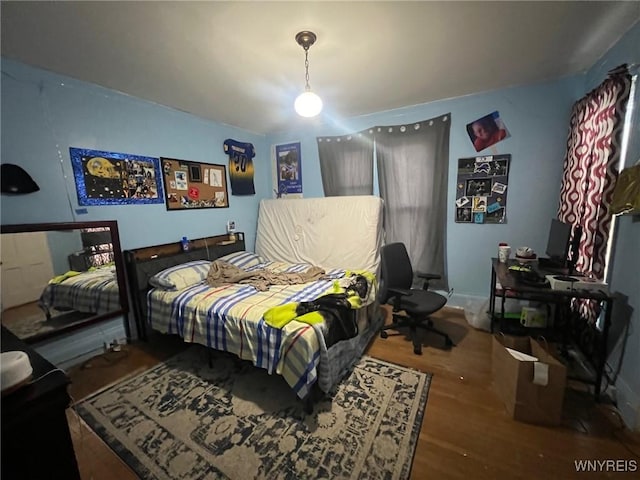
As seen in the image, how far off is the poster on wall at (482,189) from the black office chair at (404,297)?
101 cm

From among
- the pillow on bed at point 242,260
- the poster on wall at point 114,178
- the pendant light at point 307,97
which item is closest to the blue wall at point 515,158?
the pendant light at point 307,97

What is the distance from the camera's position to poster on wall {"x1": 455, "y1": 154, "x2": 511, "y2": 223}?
2.80 metres

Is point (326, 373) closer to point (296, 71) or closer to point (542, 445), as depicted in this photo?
point (542, 445)

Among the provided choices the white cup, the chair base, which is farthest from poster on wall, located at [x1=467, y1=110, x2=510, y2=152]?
the chair base

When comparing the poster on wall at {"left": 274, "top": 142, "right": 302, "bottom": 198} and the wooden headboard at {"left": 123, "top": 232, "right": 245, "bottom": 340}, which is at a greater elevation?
the poster on wall at {"left": 274, "top": 142, "right": 302, "bottom": 198}

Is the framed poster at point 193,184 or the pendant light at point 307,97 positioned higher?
the pendant light at point 307,97

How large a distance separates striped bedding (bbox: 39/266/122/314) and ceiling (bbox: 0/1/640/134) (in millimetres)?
1731

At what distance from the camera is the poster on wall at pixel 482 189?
110 inches

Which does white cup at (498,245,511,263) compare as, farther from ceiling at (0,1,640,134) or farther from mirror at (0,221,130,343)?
mirror at (0,221,130,343)

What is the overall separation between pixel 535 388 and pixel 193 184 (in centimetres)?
361

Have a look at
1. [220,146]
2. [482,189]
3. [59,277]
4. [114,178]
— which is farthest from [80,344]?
[482,189]

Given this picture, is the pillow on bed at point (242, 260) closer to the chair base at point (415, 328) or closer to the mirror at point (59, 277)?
the mirror at point (59, 277)

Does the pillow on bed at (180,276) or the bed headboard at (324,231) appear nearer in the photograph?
the pillow on bed at (180,276)
